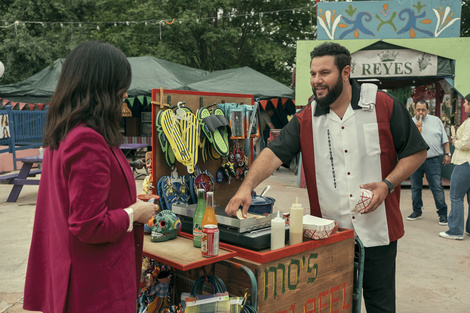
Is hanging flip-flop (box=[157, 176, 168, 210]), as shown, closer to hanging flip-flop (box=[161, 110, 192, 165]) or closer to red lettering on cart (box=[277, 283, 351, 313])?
hanging flip-flop (box=[161, 110, 192, 165])

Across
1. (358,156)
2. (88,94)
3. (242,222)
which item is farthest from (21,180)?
(88,94)

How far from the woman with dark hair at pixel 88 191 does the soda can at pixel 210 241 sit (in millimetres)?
453

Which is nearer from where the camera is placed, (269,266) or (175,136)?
(269,266)

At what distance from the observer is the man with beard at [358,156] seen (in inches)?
104

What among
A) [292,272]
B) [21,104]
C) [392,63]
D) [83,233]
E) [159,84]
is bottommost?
[292,272]

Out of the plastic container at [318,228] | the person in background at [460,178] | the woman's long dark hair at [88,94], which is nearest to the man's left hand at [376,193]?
the plastic container at [318,228]

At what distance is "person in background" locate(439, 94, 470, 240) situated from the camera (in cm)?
562

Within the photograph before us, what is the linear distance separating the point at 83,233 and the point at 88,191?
156 millimetres

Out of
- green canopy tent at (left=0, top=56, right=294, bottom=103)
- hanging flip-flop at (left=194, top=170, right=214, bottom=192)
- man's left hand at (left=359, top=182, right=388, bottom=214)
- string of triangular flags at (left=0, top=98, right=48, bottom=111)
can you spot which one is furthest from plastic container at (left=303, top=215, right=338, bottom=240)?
string of triangular flags at (left=0, top=98, right=48, bottom=111)

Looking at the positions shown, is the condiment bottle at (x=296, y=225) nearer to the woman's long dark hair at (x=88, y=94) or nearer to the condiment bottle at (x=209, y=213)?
the condiment bottle at (x=209, y=213)

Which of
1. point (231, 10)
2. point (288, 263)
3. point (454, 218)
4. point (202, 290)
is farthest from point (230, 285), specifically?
point (231, 10)

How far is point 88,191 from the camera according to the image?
63.6 inches

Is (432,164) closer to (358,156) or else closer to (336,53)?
(358,156)

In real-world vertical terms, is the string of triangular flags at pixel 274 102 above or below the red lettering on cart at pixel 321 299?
above
